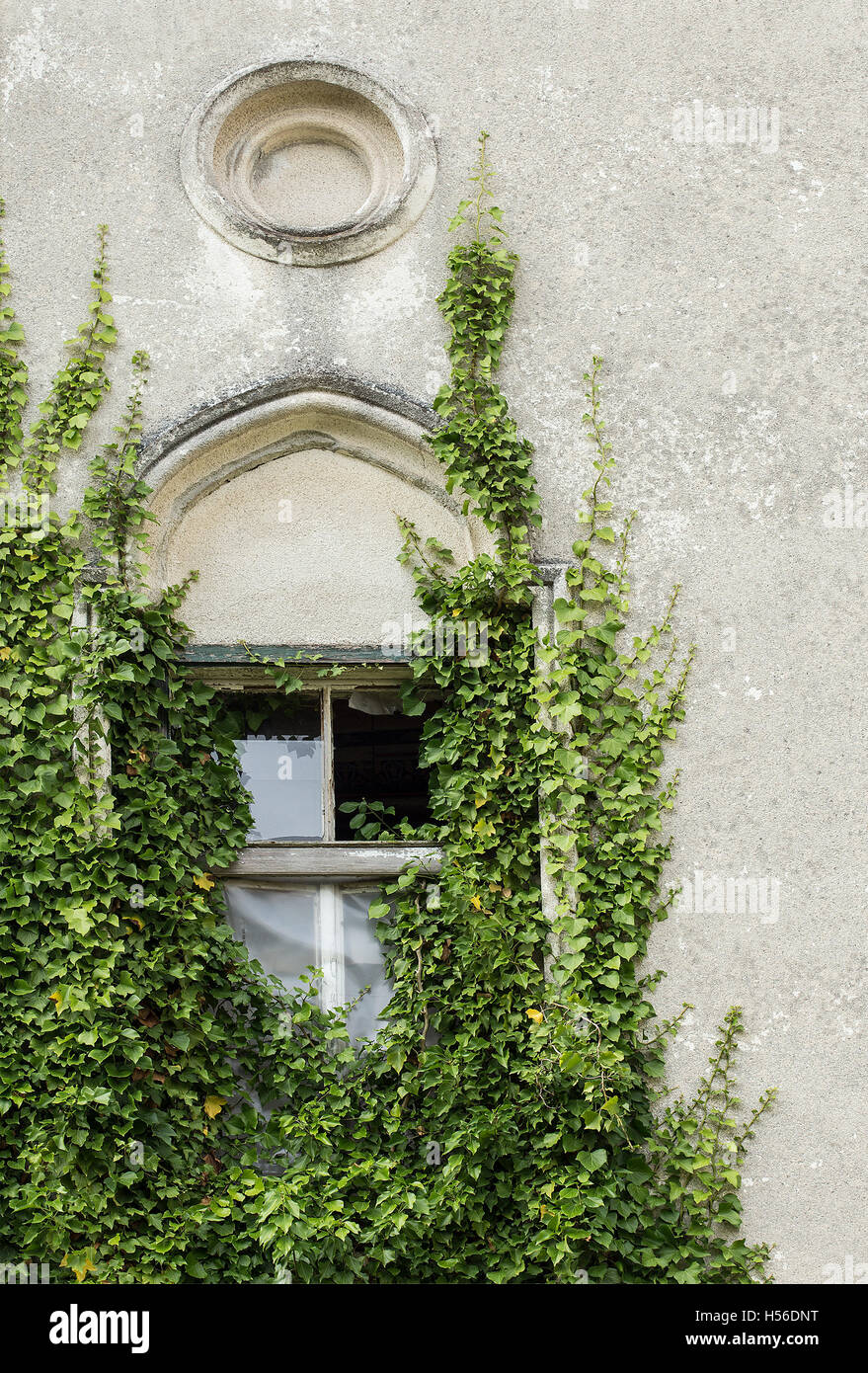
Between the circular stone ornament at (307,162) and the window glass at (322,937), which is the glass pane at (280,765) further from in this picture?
the circular stone ornament at (307,162)

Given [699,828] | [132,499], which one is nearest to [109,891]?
[132,499]

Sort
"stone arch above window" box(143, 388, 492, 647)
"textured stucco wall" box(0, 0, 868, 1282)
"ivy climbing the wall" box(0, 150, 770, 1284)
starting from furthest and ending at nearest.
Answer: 1. "stone arch above window" box(143, 388, 492, 647)
2. "textured stucco wall" box(0, 0, 868, 1282)
3. "ivy climbing the wall" box(0, 150, 770, 1284)

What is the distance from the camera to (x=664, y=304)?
5.10 metres

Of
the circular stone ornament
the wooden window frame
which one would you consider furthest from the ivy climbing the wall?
the circular stone ornament

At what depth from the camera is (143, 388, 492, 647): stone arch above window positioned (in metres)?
5.00

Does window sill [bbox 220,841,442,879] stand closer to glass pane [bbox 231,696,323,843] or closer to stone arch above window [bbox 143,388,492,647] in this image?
glass pane [bbox 231,696,323,843]

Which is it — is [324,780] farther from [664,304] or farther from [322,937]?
[664,304]

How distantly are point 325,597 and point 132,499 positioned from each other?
78cm

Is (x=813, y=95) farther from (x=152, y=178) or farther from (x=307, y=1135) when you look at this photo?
(x=307, y=1135)

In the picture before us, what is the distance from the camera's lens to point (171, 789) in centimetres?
479

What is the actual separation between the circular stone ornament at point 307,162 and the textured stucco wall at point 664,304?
0.08 meters

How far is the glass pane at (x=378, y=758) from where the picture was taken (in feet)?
16.5

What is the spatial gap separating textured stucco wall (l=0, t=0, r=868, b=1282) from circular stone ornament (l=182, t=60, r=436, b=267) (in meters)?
0.08

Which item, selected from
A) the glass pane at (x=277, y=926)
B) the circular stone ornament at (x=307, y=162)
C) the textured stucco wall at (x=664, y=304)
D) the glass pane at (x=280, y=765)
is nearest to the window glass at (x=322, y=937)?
the glass pane at (x=277, y=926)
